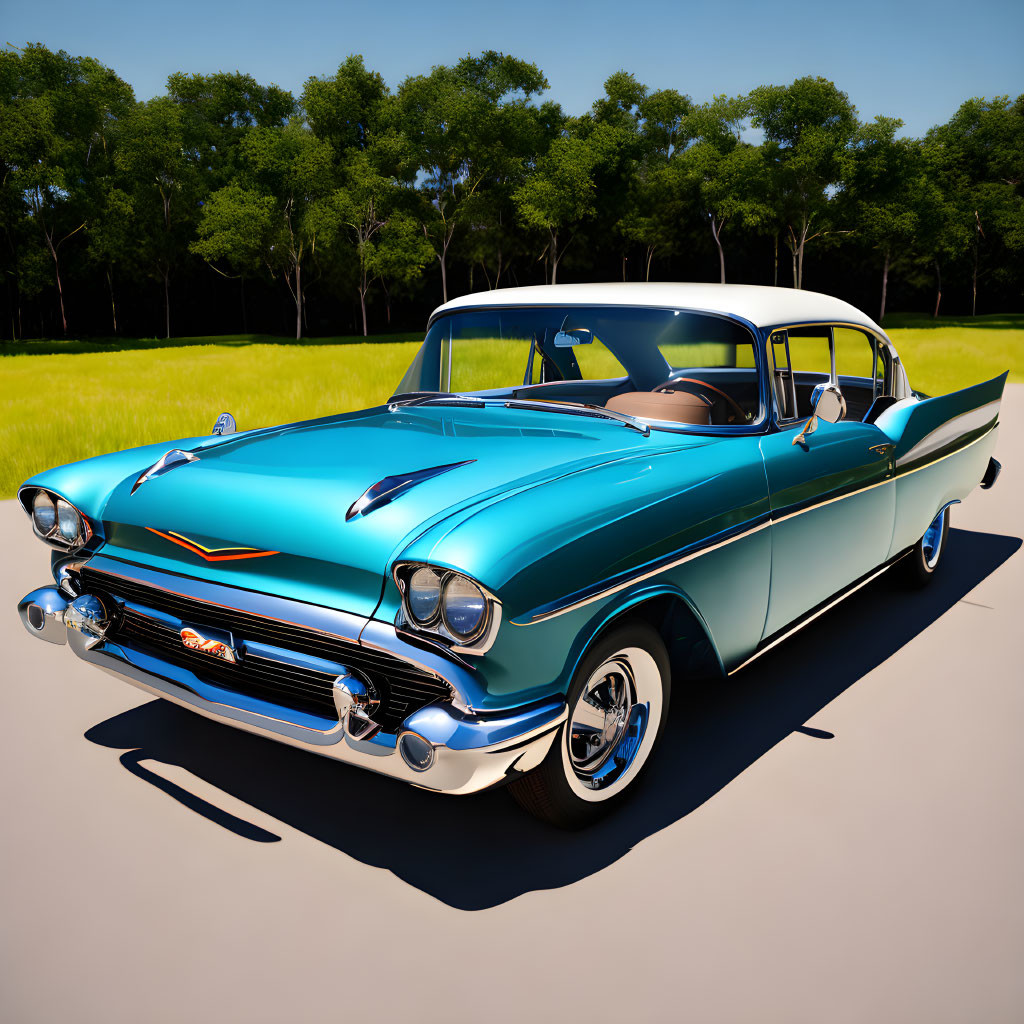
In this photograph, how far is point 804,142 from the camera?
3834 cm

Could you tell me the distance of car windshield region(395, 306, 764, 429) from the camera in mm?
3344

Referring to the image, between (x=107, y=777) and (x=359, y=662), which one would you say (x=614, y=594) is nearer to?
(x=359, y=662)

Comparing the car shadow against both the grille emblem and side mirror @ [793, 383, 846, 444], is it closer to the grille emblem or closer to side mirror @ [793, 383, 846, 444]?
the grille emblem

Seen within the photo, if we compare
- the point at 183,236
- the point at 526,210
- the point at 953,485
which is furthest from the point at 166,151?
the point at 953,485

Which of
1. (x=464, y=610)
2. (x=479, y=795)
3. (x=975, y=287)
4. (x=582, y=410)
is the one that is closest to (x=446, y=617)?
(x=464, y=610)

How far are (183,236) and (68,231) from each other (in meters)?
4.97

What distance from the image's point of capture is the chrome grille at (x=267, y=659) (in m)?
2.22

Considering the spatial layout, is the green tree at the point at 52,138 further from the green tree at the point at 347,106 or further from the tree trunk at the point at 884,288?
the tree trunk at the point at 884,288

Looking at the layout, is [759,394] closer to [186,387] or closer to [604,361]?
[604,361]

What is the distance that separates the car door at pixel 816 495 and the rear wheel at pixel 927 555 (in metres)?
0.91

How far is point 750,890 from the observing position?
7.85 ft

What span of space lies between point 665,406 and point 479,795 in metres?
1.57

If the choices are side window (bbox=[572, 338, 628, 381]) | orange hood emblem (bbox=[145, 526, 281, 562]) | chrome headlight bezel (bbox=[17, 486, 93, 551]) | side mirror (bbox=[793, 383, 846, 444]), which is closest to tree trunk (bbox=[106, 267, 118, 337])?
side window (bbox=[572, 338, 628, 381])

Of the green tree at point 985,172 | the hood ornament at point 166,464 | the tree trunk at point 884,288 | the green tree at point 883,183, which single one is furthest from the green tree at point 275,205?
the hood ornament at point 166,464
